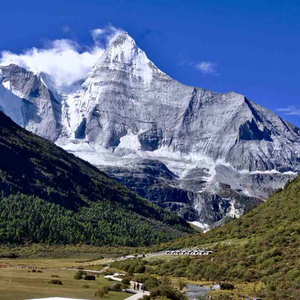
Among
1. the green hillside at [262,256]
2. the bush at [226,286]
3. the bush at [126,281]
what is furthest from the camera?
the bush at [126,281]

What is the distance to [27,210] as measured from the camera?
198625 mm

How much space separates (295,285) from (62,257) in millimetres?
100594

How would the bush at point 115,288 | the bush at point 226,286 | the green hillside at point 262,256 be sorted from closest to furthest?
the green hillside at point 262,256 < the bush at point 115,288 < the bush at point 226,286

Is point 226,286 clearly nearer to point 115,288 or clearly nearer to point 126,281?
point 115,288

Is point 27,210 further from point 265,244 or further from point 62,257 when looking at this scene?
point 265,244

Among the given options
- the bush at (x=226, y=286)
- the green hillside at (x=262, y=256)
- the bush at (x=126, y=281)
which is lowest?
the bush at (x=126, y=281)

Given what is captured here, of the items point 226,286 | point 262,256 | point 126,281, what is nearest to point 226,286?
point 226,286

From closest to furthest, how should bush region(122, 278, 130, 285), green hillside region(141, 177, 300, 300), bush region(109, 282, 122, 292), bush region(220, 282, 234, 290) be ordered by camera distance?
green hillside region(141, 177, 300, 300) < bush region(109, 282, 122, 292) < bush region(220, 282, 234, 290) < bush region(122, 278, 130, 285)

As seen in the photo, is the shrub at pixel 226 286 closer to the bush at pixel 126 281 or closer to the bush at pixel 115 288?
the bush at pixel 115 288

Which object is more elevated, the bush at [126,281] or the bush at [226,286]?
the bush at [226,286]

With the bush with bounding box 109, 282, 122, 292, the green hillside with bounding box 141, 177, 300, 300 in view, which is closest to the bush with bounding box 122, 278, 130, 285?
the bush with bounding box 109, 282, 122, 292

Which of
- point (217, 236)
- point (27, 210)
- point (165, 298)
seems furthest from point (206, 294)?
point (27, 210)

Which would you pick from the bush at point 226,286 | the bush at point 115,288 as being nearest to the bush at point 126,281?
the bush at point 115,288

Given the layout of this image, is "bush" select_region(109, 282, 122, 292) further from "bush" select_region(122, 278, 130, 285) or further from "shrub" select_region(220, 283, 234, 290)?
"shrub" select_region(220, 283, 234, 290)
